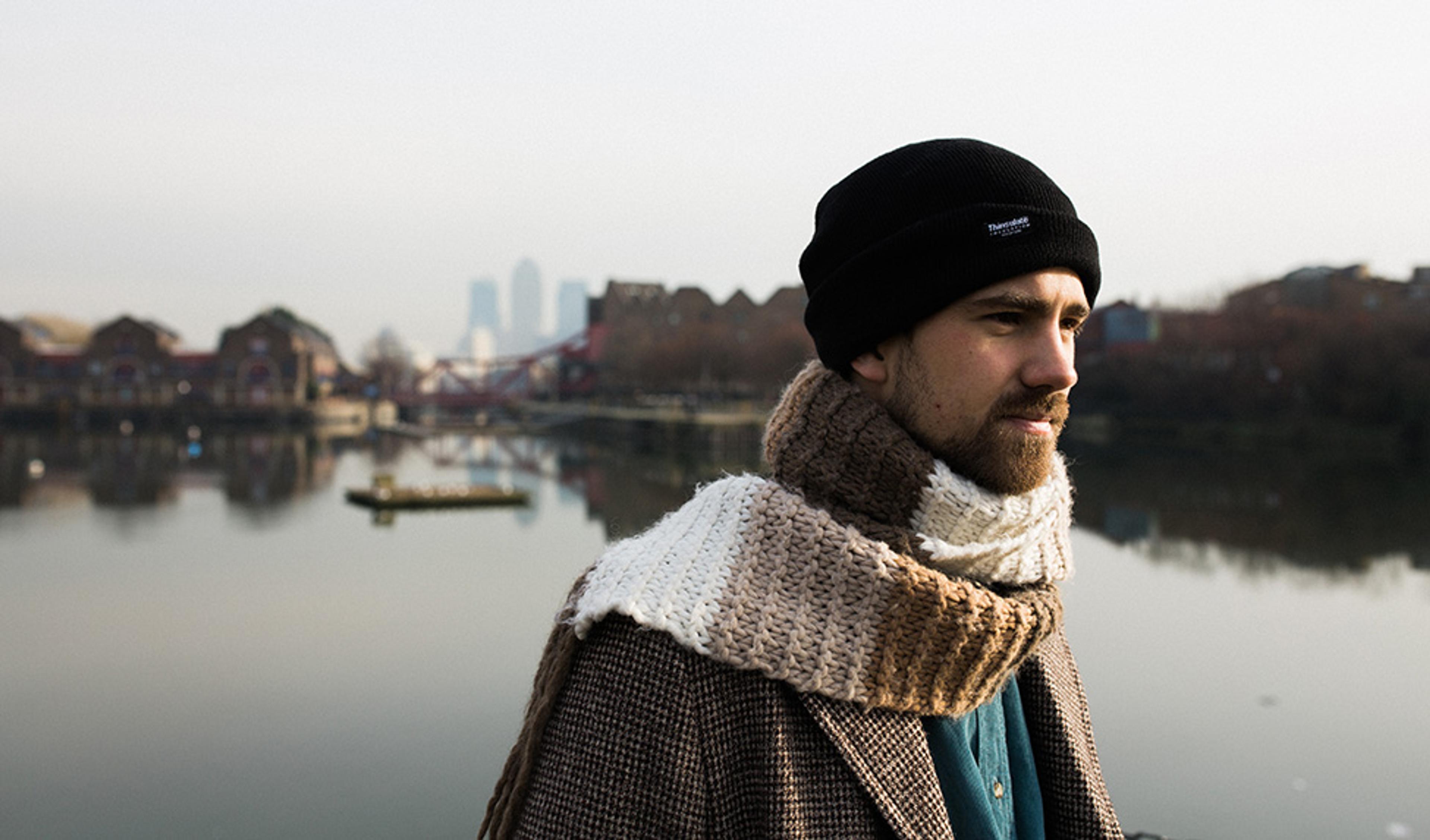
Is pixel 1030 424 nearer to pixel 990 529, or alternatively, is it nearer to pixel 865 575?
pixel 990 529

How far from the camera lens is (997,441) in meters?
0.95

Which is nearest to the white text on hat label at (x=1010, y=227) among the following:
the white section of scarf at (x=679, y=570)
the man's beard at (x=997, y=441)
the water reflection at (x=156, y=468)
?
the man's beard at (x=997, y=441)

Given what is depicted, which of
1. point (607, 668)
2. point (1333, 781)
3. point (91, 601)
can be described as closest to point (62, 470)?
point (91, 601)

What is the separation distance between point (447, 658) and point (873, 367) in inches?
342

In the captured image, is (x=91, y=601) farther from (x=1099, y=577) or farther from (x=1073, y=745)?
(x=1073, y=745)

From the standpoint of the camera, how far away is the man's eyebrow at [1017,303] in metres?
Answer: 0.93

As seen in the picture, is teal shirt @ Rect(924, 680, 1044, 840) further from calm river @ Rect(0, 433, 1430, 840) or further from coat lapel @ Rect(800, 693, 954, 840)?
calm river @ Rect(0, 433, 1430, 840)

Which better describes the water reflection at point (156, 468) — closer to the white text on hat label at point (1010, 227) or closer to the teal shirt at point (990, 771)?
the teal shirt at point (990, 771)

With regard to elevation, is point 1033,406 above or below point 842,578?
above

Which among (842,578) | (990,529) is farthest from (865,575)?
(990,529)

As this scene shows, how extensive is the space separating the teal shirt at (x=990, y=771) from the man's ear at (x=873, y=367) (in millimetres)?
329

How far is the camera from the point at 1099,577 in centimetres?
1282

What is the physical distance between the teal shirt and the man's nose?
33 centimetres

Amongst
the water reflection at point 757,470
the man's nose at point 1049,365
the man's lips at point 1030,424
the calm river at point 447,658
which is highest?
the man's nose at point 1049,365
